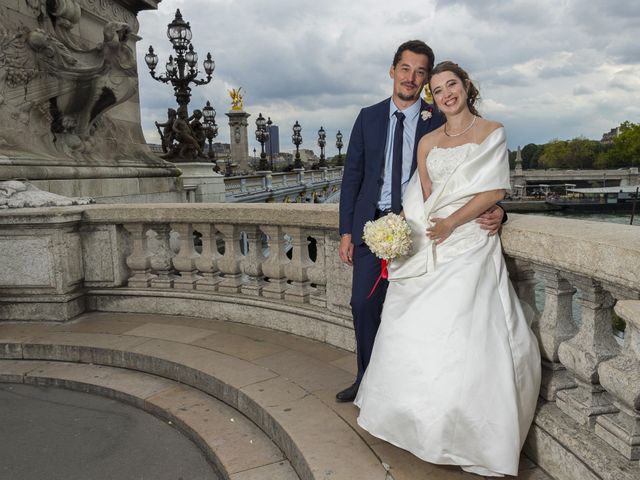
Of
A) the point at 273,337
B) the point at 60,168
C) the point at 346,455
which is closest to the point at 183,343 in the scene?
the point at 273,337

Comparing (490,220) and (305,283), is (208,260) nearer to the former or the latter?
(305,283)

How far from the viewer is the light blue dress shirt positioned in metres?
3.08

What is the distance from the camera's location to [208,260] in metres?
5.08

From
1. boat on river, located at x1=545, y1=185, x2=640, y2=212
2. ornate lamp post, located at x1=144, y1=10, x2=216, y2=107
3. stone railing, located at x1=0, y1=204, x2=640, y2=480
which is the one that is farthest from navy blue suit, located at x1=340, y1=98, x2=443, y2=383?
boat on river, located at x1=545, y1=185, x2=640, y2=212

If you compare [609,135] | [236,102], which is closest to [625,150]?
[609,135]

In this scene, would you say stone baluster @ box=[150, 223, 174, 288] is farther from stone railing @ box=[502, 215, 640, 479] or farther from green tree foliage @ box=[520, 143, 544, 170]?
green tree foliage @ box=[520, 143, 544, 170]

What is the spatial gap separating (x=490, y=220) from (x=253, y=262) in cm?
268

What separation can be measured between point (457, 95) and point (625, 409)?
1587 mm

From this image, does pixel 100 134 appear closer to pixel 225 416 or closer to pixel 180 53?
pixel 225 416

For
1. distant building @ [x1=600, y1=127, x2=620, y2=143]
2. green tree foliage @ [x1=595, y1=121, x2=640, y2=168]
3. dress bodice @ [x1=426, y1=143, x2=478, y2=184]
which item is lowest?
dress bodice @ [x1=426, y1=143, x2=478, y2=184]

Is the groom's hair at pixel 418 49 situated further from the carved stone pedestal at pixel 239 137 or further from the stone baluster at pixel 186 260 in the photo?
the carved stone pedestal at pixel 239 137

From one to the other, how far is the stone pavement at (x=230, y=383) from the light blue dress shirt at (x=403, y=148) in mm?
1308

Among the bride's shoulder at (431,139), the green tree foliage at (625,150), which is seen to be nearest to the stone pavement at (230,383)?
the bride's shoulder at (431,139)

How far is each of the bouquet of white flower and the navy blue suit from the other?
43cm
